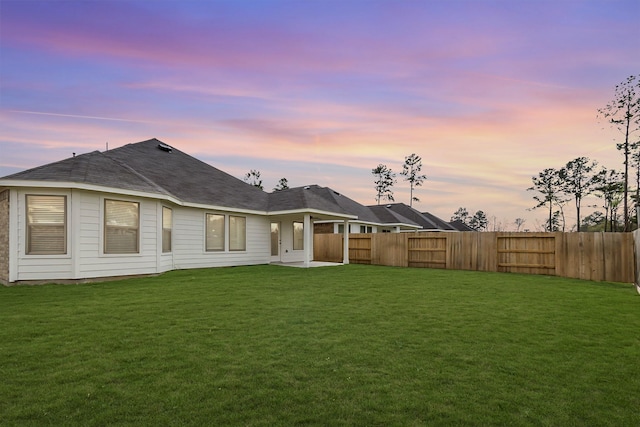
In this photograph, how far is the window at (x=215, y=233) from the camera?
48.2 feet

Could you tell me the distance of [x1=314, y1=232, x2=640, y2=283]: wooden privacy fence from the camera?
11.7m

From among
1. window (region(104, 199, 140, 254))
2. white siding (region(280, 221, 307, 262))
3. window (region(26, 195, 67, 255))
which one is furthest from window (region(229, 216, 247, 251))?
window (region(26, 195, 67, 255))

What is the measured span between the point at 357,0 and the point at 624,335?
34.5 feet

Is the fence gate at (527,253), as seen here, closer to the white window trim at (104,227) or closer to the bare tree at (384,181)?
the white window trim at (104,227)

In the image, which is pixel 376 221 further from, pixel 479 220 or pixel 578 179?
pixel 479 220

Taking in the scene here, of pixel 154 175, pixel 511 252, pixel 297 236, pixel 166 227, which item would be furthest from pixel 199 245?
pixel 511 252

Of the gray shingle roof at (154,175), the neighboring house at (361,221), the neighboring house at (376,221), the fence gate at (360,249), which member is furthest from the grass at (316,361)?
the neighboring house at (376,221)

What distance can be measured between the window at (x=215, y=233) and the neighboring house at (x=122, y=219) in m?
0.04

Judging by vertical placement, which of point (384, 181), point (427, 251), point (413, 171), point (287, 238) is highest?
point (413, 171)

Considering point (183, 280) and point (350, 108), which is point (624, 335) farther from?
point (350, 108)

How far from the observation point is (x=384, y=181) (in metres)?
51.3

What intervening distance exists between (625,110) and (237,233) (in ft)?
94.7

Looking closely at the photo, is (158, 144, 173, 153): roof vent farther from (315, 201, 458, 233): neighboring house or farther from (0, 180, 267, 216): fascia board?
(315, 201, 458, 233): neighboring house

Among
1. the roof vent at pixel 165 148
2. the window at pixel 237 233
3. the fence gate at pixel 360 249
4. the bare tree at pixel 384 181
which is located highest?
the bare tree at pixel 384 181
